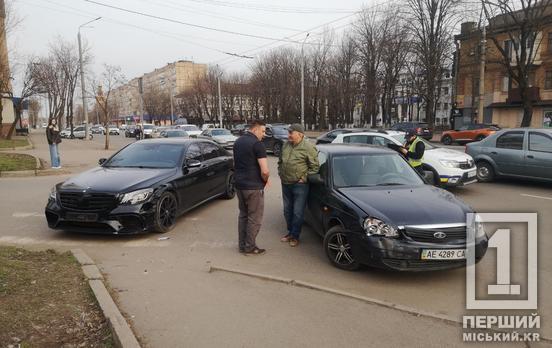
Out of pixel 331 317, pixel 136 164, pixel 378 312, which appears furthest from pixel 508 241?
pixel 136 164

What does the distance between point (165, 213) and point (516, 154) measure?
9.15 m

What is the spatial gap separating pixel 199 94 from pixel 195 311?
76.1 metres

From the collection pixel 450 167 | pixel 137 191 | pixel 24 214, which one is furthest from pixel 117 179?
pixel 450 167

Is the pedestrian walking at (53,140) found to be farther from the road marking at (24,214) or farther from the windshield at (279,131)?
the windshield at (279,131)

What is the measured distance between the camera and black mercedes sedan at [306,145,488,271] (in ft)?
15.3

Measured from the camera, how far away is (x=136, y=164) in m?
7.83

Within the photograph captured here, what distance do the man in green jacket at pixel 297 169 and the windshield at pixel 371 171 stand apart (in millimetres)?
385

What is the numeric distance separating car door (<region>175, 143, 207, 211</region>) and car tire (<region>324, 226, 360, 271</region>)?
3.17m

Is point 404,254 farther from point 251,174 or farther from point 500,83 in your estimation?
point 500,83

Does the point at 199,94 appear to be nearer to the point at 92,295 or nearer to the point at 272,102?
the point at 272,102

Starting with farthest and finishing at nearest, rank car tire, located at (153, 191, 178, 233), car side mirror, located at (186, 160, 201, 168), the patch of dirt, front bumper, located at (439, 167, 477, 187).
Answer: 1. front bumper, located at (439, 167, 477, 187)
2. car side mirror, located at (186, 160, 201, 168)
3. car tire, located at (153, 191, 178, 233)
4. the patch of dirt

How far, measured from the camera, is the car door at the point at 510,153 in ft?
36.4

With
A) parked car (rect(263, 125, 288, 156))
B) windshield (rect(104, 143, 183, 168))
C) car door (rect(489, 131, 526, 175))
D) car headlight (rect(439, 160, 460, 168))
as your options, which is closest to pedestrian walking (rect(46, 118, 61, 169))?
windshield (rect(104, 143, 183, 168))

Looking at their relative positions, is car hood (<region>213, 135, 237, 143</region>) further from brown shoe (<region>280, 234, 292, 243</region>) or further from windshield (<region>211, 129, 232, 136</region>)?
brown shoe (<region>280, 234, 292, 243</region>)
